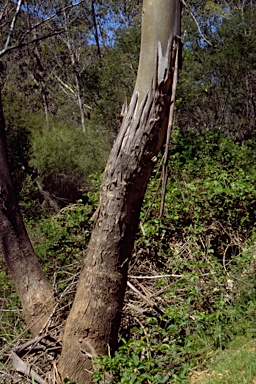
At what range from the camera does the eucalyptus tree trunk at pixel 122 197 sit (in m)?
3.24

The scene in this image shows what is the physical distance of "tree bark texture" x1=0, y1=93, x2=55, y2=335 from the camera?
15.0ft

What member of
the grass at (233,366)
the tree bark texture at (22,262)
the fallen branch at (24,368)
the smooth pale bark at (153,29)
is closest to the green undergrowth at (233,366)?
the grass at (233,366)

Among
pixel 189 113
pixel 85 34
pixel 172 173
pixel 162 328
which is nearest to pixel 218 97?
pixel 189 113

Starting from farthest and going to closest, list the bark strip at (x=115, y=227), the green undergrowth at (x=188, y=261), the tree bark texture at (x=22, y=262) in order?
1. the tree bark texture at (x=22, y=262)
2. the green undergrowth at (x=188, y=261)
3. the bark strip at (x=115, y=227)

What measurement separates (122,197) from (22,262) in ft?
5.53

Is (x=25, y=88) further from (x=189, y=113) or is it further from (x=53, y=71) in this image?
(x=189, y=113)

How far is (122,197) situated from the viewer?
3441 mm

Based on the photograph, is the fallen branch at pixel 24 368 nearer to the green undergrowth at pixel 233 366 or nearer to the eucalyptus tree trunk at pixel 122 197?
the eucalyptus tree trunk at pixel 122 197

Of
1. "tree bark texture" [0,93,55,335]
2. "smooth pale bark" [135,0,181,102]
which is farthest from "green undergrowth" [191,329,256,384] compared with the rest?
"smooth pale bark" [135,0,181,102]

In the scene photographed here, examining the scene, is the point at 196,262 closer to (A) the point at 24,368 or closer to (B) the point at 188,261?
(B) the point at 188,261

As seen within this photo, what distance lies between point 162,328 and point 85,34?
2191cm

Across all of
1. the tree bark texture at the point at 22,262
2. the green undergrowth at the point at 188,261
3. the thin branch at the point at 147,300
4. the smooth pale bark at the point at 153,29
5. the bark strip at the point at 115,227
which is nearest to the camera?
the smooth pale bark at the point at 153,29

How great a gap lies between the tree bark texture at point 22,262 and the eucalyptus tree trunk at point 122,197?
2.70 feet

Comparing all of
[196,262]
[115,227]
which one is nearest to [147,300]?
[196,262]
